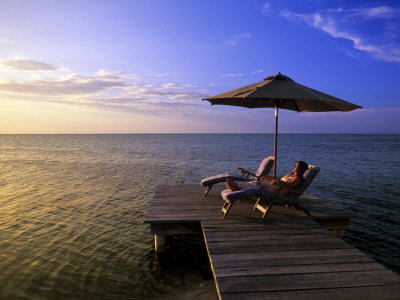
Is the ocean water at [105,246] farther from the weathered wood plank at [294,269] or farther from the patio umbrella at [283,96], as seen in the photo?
the patio umbrella at [283,96]

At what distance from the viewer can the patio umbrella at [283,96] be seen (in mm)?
4854

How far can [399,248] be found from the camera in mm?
5863

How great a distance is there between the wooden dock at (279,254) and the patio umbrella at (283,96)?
217cm

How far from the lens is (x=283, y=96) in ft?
15.7

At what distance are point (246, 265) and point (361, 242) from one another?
456cm

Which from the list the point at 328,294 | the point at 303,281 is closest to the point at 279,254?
the point at 303,281

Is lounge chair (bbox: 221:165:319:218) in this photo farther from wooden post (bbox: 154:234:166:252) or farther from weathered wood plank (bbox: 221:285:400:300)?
weathered wood plank (bbox: 221:285:400:300)

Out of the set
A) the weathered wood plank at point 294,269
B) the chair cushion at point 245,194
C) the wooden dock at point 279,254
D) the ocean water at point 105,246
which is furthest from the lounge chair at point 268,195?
the weathered wood plank at point 294,269

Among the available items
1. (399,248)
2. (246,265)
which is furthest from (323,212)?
(246,265)

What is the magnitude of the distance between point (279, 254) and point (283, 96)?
2.82m

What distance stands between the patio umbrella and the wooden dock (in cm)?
217

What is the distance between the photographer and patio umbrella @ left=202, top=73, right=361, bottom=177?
4854mm

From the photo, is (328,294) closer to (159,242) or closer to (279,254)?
(279,254)

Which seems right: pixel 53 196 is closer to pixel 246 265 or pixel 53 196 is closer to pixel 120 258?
pixel 120 258
